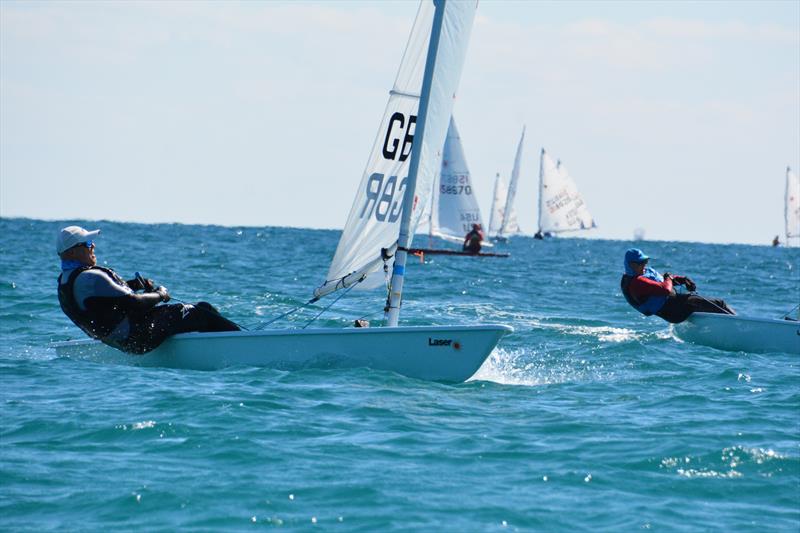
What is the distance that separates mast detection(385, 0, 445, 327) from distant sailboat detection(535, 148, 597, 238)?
57986 mm

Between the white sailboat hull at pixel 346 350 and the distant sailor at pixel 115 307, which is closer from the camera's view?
the white sailboat hull at pixel 346 350

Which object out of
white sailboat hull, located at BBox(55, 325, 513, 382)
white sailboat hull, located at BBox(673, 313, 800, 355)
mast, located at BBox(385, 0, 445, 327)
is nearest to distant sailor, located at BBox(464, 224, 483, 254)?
white sailboat hull, located at BBox(673, 313, 800, 355)

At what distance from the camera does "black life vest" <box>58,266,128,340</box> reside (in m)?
10.1

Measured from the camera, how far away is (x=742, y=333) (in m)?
13.6

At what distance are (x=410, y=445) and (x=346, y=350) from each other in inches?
108

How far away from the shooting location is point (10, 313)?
15.4 m

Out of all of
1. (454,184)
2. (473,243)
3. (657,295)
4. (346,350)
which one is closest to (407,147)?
(346,350)

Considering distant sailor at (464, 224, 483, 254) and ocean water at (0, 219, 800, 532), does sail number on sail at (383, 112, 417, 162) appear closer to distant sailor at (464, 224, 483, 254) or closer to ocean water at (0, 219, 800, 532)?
ocean water at (0, 219, 800, 532)

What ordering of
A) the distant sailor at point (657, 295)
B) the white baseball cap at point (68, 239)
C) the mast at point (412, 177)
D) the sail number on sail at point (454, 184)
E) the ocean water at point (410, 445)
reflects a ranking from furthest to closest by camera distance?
the sail number on sail at point (454, 184)
the distant sailor at point (657, 295)
the mast at point (412, 177)
the white baseball cap at point (68, 239)
the ocean water at point (410, 445)

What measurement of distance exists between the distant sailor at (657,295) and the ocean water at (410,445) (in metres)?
0.93

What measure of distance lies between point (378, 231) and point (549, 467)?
13.5 ft

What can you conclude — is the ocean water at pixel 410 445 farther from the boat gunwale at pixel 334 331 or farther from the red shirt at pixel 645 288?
the red shirt at pixel 645 288

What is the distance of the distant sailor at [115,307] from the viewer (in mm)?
10008

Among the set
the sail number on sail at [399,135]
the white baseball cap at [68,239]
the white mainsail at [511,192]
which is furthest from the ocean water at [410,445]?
the white mainsail at [511,192]
